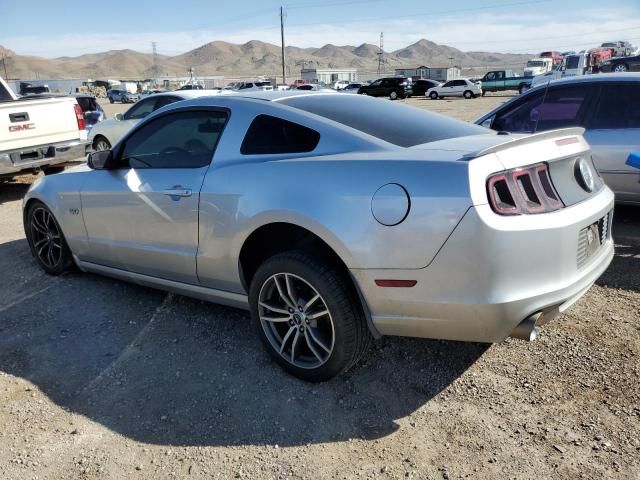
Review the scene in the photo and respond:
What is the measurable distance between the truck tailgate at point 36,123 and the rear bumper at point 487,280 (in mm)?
7090

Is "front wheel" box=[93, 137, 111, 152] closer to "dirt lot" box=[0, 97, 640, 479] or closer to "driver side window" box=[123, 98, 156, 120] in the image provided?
"driver side window" box=[123, 98, 156, 120]

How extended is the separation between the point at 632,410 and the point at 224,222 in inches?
95.0

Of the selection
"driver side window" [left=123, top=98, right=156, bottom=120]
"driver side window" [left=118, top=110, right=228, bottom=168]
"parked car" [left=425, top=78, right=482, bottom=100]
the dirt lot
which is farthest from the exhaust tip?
"parked car" [left=425, top=78, right=482, bottom=100]

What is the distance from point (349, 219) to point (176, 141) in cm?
177

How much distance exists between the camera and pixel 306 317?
10.2 ft

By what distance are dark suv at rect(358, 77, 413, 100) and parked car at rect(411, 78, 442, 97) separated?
1268 millimetres

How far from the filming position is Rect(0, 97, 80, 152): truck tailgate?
25.8 feet

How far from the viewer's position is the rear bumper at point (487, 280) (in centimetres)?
247

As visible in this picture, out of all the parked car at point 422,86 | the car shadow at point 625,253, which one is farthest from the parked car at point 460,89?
the car shadow at point 625,253

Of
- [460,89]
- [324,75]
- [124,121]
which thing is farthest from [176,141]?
[324,75]

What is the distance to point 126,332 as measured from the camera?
3904mm

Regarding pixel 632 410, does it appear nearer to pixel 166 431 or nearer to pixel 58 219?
pixel 166 431

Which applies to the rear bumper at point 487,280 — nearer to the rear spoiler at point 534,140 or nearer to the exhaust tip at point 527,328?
the exhaust tip at point 527,328

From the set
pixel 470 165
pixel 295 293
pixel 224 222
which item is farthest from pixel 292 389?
pixel 470 165
